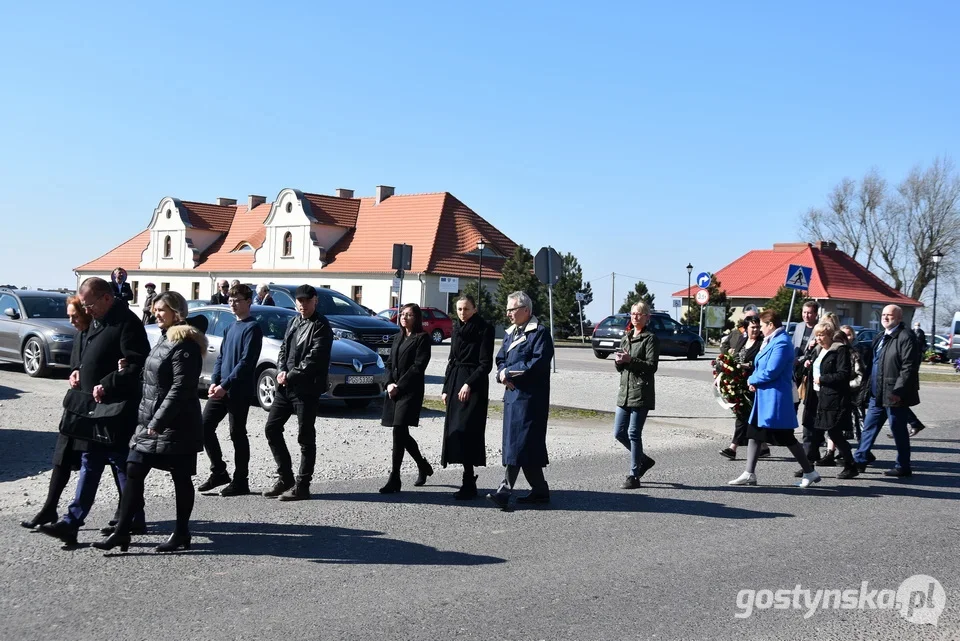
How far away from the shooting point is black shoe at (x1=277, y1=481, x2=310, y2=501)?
27.7ft

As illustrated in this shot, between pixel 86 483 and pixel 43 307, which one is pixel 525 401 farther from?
pixel 43 307

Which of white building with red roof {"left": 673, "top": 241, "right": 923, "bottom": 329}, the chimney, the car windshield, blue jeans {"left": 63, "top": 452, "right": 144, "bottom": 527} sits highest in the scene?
the chimney

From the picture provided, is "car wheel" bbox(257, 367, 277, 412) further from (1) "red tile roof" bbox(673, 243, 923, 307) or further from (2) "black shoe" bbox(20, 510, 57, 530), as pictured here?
(1) "red tile roof" bbox(673, 243, 923, 307)

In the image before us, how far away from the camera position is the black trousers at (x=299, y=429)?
8.48 metres

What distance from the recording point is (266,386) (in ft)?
47.1

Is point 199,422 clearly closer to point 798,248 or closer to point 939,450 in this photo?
point 939,450

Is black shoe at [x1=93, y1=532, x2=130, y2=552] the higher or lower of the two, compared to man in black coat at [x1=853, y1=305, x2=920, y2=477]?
lower

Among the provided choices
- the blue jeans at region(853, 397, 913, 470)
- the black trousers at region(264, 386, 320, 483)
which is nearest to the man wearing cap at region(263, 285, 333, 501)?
the black trousers at region(264, 386, 320, 483)

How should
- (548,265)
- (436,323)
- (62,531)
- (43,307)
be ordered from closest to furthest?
(62,531)
(43,307)
(548,265)
(436,323)

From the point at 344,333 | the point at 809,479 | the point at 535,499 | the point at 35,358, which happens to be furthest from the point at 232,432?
the point at 344,333

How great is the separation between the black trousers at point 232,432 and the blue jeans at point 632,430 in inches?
137

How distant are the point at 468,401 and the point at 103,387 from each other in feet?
10.7

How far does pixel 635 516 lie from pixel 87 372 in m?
4.38

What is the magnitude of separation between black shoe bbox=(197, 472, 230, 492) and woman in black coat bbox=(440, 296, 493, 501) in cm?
195
